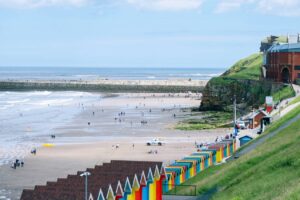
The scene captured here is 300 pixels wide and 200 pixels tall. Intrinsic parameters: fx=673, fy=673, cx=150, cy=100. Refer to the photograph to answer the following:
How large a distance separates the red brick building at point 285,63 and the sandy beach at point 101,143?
619 inches

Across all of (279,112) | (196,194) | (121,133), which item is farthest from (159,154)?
(196,194)

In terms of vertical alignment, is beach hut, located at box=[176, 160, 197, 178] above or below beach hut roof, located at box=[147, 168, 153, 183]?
below

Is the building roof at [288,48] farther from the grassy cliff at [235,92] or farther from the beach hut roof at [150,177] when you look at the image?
the beach hut roof at [150,177]

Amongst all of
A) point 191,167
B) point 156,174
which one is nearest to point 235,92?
point 191,167

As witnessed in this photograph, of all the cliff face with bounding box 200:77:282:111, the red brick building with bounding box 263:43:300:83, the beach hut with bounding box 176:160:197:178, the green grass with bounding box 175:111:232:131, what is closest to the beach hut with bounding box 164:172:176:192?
the beach hut with bounding box 176:160:197:178

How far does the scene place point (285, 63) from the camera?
99250mm

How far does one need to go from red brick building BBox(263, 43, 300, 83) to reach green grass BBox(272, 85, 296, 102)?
7.10 m

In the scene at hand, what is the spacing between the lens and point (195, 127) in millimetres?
87188

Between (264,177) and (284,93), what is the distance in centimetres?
6049

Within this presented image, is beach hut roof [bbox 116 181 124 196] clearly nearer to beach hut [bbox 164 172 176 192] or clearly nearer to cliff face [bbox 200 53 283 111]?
beach hut [bbox 164 172 176 192]

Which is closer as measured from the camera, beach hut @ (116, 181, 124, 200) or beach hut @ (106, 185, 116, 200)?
beach hut @ (106, 185, 116, 200)

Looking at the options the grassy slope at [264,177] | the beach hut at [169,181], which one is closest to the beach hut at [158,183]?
the grassy slope at [264,177]

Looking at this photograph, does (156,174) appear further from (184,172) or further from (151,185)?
(184,172)

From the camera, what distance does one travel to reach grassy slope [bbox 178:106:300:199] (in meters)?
22.9
